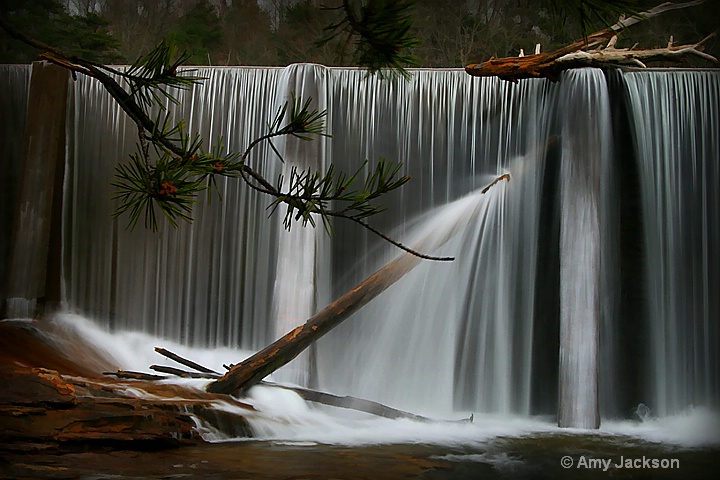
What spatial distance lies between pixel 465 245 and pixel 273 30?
10.3 feet

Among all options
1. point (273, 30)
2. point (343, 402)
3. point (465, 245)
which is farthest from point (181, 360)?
point (273, 30)

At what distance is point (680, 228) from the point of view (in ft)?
16.5

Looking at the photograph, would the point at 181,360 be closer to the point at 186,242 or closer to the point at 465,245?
the point at 186,242

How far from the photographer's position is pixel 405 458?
3566 millimetres

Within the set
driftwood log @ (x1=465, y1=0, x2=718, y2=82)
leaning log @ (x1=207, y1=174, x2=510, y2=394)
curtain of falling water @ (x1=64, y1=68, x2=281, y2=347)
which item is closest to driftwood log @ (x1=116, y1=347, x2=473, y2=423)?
leaning log @ (x1=207, y1=174, x2=510, y2=394)

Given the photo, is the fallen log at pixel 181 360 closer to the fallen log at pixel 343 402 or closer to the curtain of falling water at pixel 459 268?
the fallen log at pixel 343 402

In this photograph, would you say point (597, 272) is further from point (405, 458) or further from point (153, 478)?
point (153, 478)

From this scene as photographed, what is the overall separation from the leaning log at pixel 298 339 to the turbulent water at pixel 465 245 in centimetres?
51

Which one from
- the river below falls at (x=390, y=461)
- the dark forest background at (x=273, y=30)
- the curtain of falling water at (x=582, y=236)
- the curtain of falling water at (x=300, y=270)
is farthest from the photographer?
the dark forest background at (x=273, y=30)

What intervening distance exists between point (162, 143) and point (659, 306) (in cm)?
412

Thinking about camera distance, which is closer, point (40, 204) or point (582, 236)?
point (582, 236)

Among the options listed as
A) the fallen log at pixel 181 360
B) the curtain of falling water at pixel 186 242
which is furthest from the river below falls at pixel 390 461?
the curtain of falling water at pixel 186 242

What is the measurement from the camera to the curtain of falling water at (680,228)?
5.02 m

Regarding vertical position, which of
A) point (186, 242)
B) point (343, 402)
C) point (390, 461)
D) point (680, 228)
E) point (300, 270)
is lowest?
point (390, 461)
